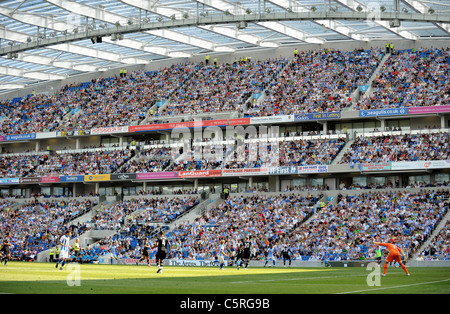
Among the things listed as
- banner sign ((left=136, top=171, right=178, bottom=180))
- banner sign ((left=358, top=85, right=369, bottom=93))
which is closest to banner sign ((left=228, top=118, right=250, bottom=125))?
banner sign ((left=136, top=171, right=178, bottom=180))

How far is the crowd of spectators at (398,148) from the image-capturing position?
5322 cm

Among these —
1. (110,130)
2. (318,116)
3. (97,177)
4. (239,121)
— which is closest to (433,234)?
(318,116)

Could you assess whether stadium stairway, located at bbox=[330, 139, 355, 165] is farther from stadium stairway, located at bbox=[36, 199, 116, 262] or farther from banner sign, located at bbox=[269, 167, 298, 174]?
stadium stairway, located at bbox=[36, 199, 116, 262]

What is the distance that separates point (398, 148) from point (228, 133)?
59.4 feet

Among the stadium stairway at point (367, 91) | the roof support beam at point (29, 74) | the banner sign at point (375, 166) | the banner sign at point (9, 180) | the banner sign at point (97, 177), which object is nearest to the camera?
the banner sign at point (375, 166)

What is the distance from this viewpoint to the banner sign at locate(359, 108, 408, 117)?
186 feet

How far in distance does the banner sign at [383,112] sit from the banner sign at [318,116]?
2.29 meters

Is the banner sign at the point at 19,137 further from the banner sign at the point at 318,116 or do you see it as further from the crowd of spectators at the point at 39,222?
the banner sign at the point at 318,116

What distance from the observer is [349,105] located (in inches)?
2361

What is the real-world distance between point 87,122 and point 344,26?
31.1 m

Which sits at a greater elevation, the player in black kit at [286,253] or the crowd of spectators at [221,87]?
the crowd of spectators at [221,87]

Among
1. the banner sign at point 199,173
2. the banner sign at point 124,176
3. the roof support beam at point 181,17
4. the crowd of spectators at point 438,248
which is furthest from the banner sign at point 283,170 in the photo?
the crowd of spectators at point 438,248

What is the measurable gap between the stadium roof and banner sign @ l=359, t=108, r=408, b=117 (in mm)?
7469
